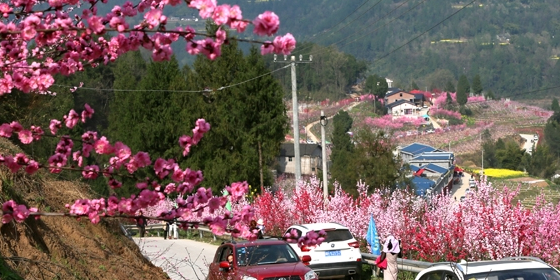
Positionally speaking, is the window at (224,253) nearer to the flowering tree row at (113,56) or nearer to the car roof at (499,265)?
the car roof at (499,265)

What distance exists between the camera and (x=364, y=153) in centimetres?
5900

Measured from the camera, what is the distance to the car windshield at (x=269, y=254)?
15547 mm

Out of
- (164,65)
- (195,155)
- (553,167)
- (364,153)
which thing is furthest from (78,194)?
(553,167)

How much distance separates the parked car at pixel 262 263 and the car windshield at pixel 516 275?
418 cm

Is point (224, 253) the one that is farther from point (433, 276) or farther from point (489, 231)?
point (489, 231)

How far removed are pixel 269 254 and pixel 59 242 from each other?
3.76 m

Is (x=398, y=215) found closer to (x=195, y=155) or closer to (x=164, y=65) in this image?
(x=195, y=155)

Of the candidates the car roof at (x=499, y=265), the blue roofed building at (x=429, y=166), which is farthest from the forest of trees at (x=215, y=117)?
the car roof at (x=499, y=265)

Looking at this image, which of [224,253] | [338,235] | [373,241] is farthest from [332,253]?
[373,241]

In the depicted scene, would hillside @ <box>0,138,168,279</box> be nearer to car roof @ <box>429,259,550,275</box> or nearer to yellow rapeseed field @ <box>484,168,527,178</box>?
car roof @ <box>429,259,550,275</box>

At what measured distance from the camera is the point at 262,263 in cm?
1536

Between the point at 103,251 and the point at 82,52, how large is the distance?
10.3 m

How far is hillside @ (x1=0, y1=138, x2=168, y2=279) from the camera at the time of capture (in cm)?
1270

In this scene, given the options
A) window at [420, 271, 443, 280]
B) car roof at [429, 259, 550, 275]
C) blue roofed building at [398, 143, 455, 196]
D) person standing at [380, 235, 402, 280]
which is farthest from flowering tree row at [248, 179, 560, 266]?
blue roofed building at [398, 143, 455, 196]
